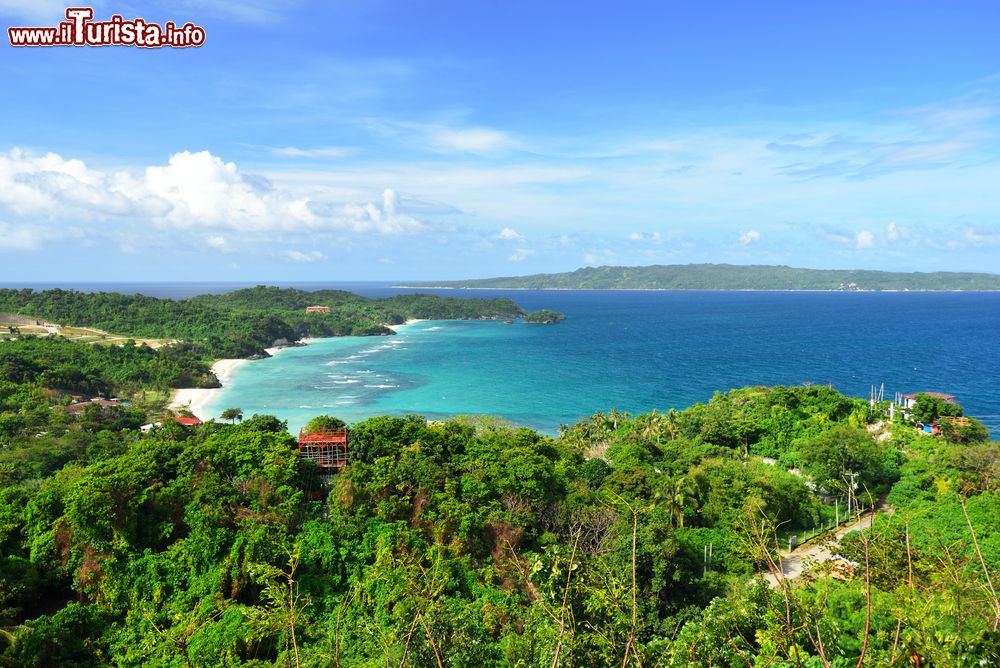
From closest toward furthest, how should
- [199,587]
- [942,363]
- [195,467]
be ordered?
[199,587] < [195,467] < [942,363]

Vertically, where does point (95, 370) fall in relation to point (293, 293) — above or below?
below

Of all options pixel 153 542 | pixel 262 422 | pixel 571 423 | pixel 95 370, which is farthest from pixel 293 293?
pixel 153 542

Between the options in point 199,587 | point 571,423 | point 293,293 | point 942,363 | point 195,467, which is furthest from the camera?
point 293,293

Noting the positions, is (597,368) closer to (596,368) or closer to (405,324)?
(596,368)

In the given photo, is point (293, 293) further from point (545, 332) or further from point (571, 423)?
point (571, 423)

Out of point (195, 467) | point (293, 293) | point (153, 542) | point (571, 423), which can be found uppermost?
point (293, 293)

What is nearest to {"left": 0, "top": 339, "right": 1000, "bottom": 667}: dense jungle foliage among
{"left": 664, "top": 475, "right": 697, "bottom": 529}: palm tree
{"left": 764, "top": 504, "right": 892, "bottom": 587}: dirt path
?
{"left": 664, "top": 475, "right": 697, "bottom": 529}: palm tree

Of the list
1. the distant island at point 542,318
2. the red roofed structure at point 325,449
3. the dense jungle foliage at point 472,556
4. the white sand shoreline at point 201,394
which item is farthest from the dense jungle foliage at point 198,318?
the red roofed structure at point 325,449
